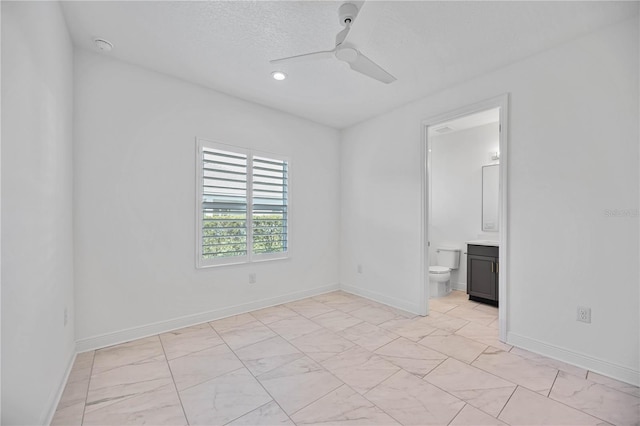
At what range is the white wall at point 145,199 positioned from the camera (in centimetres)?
259

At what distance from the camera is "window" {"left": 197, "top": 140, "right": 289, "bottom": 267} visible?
331 cm

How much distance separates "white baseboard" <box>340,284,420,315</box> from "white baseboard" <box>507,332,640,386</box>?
109 cm

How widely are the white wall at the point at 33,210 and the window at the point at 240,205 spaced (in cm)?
128

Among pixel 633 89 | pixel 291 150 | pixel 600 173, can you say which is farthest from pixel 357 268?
pixel 633 89

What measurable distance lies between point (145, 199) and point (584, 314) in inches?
162

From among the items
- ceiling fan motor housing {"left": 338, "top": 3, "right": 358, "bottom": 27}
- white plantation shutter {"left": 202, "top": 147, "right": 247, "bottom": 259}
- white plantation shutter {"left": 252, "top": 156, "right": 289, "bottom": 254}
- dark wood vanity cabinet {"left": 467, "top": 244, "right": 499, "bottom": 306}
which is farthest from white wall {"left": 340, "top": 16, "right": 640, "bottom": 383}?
white plantation shutter {"left": 202, "top": 147, "right": 247, "bottom": 259}

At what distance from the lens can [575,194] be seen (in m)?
2.38

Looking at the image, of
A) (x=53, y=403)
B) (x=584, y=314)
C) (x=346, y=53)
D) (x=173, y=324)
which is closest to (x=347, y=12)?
(x=346, y=53)

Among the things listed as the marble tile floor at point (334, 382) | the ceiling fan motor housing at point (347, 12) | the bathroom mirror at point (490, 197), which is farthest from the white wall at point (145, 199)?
the bathroom mirror at point (490, 197)

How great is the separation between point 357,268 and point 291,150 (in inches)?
82.0

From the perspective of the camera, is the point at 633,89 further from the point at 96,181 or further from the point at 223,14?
the point at 96,181

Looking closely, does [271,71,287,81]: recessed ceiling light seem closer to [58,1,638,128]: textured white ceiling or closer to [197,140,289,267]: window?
[58,1,638,128]: textured white ceiling

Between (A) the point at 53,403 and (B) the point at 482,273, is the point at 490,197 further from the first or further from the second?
(A) the point at 53,403

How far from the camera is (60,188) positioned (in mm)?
2100
